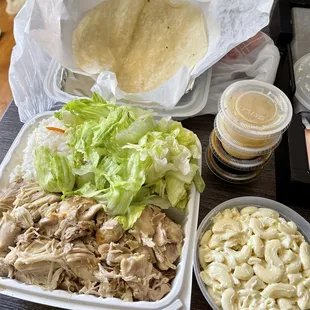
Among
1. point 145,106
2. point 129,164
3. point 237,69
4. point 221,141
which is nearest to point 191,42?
point 237,69

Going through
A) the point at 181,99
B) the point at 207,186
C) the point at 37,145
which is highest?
the point at 37,145

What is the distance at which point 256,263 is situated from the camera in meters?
0.80

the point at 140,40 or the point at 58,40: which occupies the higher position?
the point at 58,40

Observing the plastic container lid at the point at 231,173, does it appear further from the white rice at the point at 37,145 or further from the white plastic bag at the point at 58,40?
the white rice at the point at 37,145

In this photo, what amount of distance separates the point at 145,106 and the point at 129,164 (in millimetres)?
254

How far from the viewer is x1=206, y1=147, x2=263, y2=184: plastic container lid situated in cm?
99

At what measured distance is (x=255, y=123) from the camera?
0.88 meters

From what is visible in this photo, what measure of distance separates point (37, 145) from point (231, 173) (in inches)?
18.2

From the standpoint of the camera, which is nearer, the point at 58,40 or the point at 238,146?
the point at 238,146

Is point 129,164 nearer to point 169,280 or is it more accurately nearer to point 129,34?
point 169,280

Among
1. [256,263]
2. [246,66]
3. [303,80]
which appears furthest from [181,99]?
[256,263]

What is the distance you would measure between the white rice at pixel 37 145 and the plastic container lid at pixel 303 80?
627 mm

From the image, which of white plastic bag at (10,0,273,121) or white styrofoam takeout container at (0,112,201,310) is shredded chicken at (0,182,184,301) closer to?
white styrofoam takeout container at (0,112,201,310)

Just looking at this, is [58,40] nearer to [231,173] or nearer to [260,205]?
[231,173]
